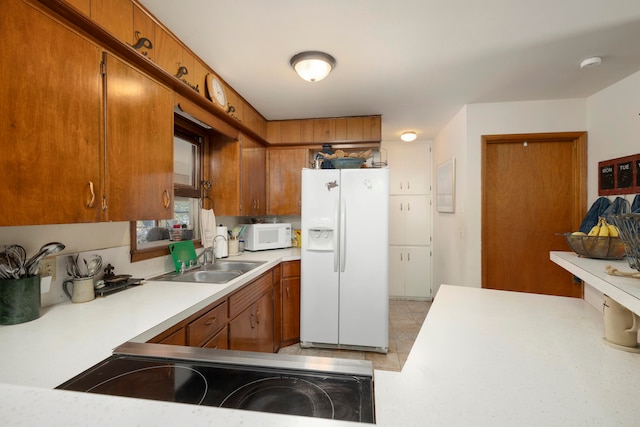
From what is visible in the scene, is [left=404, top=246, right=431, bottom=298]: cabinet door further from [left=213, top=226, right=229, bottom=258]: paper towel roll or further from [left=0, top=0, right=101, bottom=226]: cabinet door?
[left=0, top=0, right=101, bottom=226]: cabinet door

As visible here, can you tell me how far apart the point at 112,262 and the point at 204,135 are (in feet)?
4.75

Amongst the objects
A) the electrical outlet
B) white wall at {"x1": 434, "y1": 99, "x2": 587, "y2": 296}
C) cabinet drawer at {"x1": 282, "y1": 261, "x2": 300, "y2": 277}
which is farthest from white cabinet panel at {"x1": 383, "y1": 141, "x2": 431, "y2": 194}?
the electrical outlet

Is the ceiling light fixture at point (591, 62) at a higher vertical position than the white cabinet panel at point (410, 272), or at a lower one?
higher

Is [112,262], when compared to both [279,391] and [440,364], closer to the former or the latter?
[279,391]

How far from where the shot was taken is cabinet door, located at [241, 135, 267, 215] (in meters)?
2.75

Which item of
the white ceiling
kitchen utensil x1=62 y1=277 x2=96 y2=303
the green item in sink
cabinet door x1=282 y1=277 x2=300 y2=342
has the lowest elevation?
cabinet door x1=282 y1=277 x2=300 y2=342

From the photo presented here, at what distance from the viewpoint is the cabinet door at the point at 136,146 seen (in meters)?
1.26

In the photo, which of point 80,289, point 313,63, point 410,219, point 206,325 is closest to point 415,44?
point 313,63

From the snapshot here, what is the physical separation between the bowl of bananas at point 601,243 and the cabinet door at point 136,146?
1977 mm

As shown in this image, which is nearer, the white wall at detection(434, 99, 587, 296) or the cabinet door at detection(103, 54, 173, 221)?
the cabinet door at detection(103, 54, 173, 221)

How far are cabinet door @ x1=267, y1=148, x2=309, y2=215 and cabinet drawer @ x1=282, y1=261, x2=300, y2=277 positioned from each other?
670 mm

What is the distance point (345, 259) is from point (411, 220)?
1908 mm

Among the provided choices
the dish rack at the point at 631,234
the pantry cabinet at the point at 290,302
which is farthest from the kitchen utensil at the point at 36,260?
the dish rack at the point at 631,234

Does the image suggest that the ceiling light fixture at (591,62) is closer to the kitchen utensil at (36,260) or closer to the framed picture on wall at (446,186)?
the framed picture on wall at (446,186)
